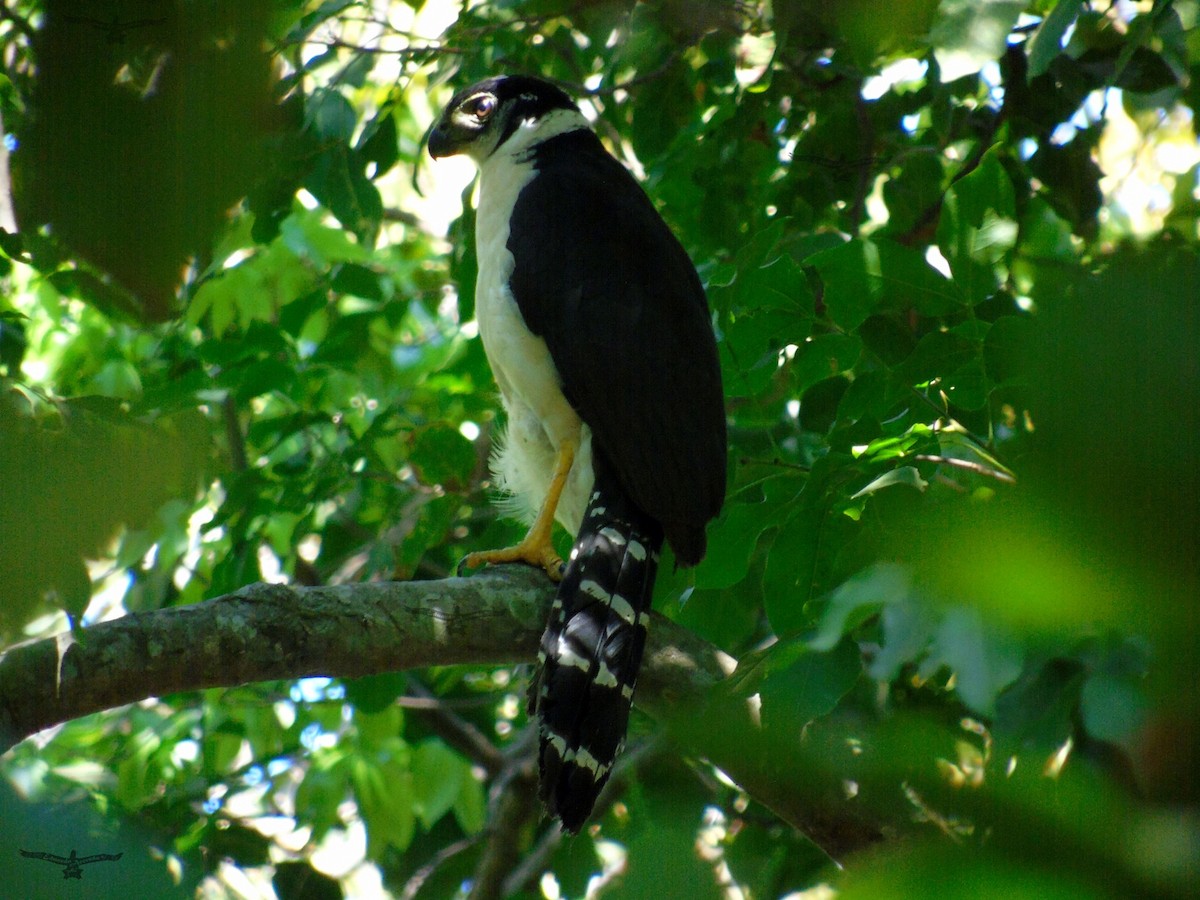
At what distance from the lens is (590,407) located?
3.35m

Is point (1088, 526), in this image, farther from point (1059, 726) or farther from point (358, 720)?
point (358, 720)

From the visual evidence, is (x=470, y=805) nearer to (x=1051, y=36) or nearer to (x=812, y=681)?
(x=812, y=681)

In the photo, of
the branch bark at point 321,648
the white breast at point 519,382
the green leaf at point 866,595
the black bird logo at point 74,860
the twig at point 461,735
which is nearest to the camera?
the black bird logo at point 74,860

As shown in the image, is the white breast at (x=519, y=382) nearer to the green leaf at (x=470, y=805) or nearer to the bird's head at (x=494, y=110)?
the bird's head at (x=494, y=110)

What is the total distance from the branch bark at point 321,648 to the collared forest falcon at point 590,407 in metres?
0.12

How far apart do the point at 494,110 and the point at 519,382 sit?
1257mm

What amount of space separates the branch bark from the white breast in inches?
24.5

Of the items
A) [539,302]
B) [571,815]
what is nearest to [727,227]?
[539,302]

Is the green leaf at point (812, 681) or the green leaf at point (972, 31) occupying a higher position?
the green leaf at point (972, 31)

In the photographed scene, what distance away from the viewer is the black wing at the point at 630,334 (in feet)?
10.3

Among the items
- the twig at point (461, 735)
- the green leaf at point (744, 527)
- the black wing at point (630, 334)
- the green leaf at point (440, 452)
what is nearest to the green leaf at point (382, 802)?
the twig at point (461, 735)

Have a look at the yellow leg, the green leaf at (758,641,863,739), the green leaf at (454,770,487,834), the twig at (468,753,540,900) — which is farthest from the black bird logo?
the green leaf at (454,770,487,834)

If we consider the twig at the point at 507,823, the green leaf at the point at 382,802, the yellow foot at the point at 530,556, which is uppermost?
the yellow foot at the point at 530,556

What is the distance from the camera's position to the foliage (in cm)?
47
